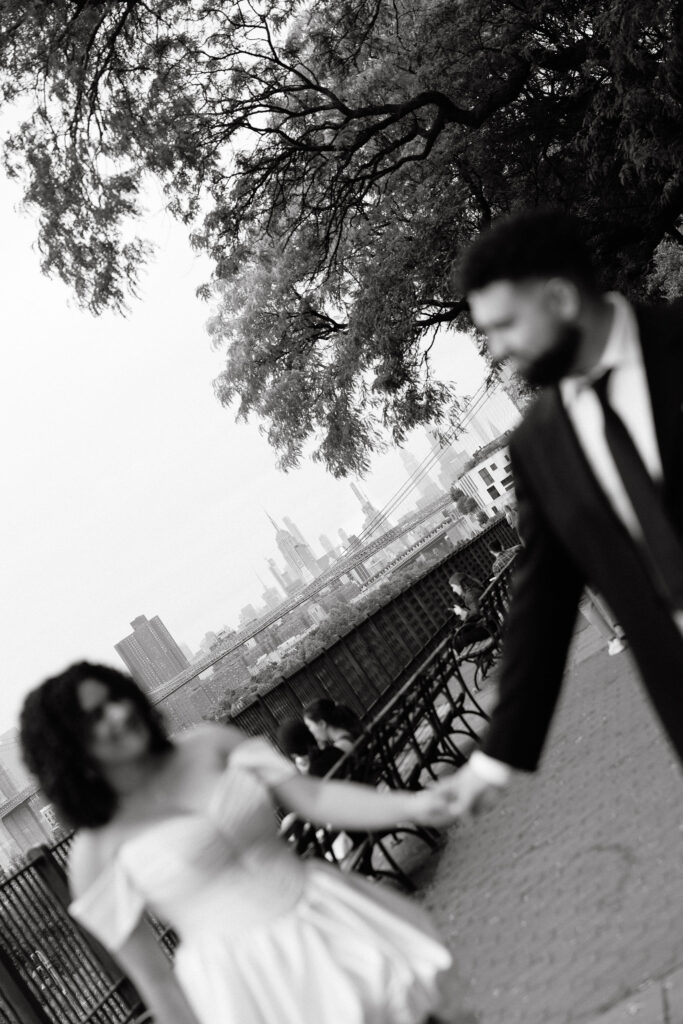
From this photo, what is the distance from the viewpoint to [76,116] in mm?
13578

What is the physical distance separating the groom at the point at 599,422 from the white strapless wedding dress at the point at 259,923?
753 millimetres

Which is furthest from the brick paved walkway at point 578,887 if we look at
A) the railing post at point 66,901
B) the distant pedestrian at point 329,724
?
the railing post at point 66,901

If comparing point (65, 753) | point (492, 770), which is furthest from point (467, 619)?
point (65, 753)

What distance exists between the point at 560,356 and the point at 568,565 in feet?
1.69

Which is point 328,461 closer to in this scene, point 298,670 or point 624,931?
point 298,670

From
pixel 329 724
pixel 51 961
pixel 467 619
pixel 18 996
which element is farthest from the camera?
pixel 467 619

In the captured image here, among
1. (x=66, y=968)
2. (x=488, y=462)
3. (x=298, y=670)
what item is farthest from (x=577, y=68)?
(x=488, y=462)

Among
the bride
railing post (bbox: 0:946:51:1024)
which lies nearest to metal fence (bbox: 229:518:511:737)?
railing post (bbox: 0:946:51:1024)

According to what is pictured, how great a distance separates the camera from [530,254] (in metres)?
2.17

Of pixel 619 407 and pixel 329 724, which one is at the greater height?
pixel 619 407

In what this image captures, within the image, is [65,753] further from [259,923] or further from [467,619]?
[467,619]

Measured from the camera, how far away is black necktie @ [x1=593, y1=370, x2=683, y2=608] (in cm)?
210

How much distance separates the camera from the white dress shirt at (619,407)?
212cm

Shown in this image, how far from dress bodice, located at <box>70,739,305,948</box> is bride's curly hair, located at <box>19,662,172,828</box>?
11 cm
